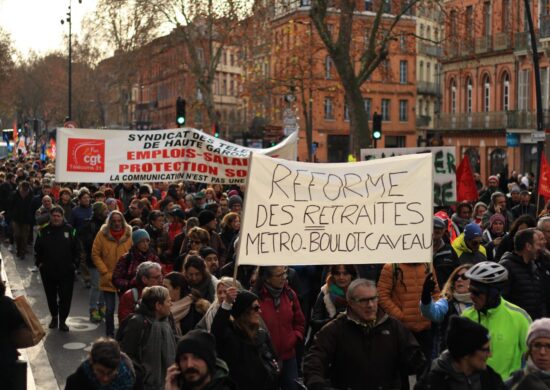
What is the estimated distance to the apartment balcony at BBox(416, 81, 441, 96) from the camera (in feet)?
249

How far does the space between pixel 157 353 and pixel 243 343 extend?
2.02 ft

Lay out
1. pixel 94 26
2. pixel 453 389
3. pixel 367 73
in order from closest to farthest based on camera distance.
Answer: pixel 453 389 → pixel 367 73 → pixel 94 26

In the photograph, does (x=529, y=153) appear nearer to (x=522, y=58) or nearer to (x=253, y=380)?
(x=522, y=58)

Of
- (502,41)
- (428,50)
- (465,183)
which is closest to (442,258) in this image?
(465,183)

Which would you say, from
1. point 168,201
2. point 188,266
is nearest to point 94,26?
point 168,201

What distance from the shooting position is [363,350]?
233 inches

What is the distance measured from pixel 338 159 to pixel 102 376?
6799 centimetres

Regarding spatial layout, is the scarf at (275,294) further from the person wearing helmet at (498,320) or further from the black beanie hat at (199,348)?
the black beanie hat at (199,348)

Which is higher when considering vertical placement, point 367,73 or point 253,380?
point 367,73

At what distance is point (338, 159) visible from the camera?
73125mm

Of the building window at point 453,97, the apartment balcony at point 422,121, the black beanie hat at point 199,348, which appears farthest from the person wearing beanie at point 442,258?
the apartment balcony at point 422,121

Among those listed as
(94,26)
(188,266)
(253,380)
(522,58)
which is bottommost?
(253,380)

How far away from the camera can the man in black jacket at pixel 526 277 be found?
8.27 meters

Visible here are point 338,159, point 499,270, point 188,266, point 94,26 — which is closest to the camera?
point 499,270
